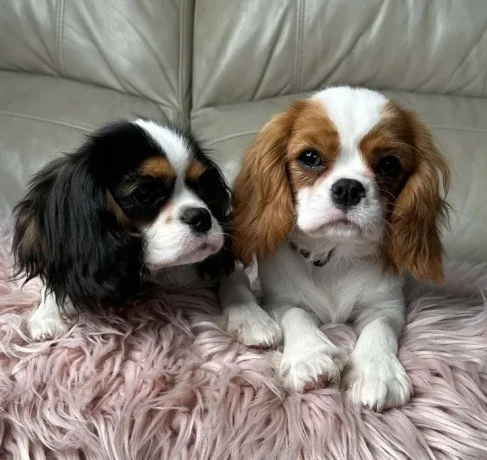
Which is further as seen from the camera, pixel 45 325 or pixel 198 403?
pixel 45 325

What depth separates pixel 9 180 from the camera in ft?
5.41

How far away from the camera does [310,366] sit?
37.2 inches

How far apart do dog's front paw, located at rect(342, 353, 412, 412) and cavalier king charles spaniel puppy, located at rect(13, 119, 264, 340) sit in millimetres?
307

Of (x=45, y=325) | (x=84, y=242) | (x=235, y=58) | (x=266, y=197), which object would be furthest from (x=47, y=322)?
(x=235, y=58)

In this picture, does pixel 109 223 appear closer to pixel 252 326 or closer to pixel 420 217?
pixel 252 326

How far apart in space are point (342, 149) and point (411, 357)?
363 mm

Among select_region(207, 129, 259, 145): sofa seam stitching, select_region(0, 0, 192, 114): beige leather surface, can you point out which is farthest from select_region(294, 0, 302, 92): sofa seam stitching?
select_region(0, 0, 192, 114): beige leather surface

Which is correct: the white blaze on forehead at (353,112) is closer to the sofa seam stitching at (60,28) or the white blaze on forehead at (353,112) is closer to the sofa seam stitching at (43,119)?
the sofa seam stitching at (43,119)

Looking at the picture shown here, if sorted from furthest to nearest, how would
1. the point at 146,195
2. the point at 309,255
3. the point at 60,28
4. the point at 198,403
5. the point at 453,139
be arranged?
the point at 60,28 < the point at 453,139 < the point at 309,255 < the point at 146,195 < the point at 198,403

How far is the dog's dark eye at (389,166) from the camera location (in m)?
1.05

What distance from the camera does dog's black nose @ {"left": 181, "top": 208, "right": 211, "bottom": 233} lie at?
39.6 inches

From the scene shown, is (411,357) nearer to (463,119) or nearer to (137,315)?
(137,315)

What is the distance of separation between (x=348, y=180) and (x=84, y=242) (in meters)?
0.44

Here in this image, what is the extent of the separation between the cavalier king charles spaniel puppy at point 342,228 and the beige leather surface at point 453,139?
469 millimetres
